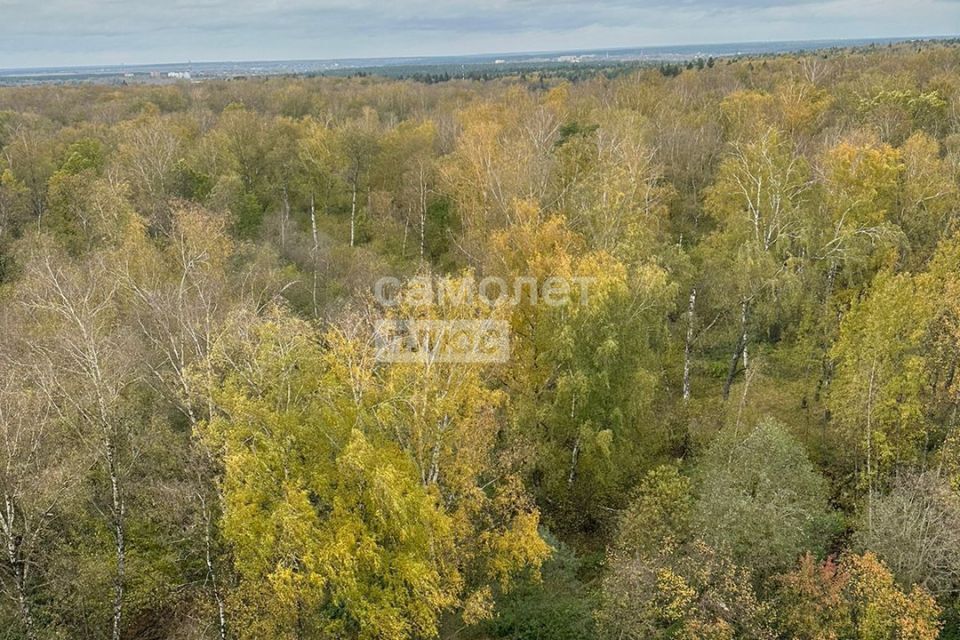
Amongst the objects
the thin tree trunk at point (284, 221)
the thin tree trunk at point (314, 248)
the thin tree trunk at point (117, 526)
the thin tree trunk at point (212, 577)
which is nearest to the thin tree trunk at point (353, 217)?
the thin tree trunk at point (314, 248)

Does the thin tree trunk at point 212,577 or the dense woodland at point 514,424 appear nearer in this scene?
the dense woodland at point 514,424

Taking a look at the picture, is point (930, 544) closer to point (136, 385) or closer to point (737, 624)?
point (737, 624)

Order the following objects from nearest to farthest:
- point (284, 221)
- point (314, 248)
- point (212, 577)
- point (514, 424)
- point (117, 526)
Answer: point (212, 577) → point (117, 526) → point (514, 424) → point (314, 248) → point (284, 221)

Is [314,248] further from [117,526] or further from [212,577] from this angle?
[212,577]

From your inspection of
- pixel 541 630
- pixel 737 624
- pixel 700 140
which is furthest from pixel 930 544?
pixel 700 140

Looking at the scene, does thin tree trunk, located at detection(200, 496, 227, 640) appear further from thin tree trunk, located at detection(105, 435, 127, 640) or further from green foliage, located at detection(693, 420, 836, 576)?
green foliage, located at detection(693, 420, 836, 576)

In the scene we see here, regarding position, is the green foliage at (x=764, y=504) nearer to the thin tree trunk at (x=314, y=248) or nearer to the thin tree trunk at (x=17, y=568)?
the thin tree trunk at (x=17, y=568)

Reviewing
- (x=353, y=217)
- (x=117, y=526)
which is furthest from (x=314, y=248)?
(x=117, y=526)

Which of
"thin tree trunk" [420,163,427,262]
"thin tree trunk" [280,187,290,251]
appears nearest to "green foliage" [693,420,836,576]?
"thin tree trunk" [280,187,290,251]

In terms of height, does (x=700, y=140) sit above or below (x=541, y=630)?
above
